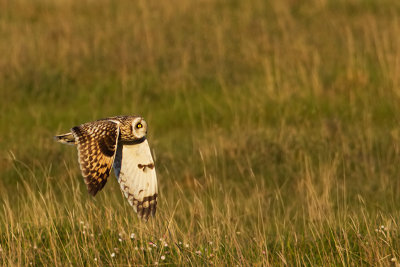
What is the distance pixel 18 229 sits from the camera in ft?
18.1

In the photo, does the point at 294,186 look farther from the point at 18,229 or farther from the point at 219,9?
the point at 219,9

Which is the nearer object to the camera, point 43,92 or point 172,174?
point 172,174

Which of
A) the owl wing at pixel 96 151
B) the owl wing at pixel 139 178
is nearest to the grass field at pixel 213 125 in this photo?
the owl wing at pixel 139 178

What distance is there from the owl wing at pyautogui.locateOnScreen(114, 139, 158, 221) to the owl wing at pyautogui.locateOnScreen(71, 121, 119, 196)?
0.38m

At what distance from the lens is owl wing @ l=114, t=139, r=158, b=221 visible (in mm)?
5547

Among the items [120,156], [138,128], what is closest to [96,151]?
[138,128]

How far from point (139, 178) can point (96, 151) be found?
1.87 ft

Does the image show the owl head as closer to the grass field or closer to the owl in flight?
the owl in flight

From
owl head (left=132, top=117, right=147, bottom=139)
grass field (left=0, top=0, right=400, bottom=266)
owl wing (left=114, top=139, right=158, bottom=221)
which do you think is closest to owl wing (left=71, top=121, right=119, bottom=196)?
owl head (left=132, top=117, right=147, bottom=139)

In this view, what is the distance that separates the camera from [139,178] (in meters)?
5.57

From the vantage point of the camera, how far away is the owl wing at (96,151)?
503cm

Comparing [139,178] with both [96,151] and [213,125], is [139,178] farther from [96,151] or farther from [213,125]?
[213,125]

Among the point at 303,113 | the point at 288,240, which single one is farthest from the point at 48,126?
the point at 288,240

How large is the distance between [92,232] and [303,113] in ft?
16.4
